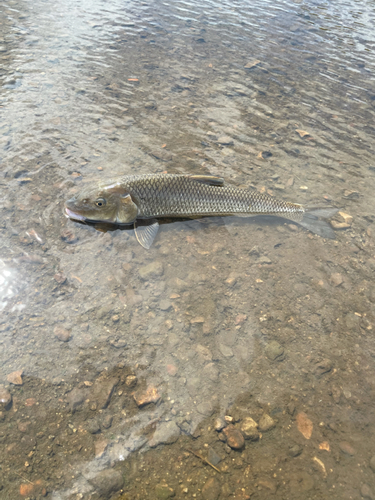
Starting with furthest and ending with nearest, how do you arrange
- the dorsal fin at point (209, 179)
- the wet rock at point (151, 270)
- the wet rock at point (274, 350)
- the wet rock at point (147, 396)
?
the dorsal fin at point (209, 179) → the wet rock at point (151, 270) → the wet rock at point (274, 350) → the wet rock at point (147, 396)

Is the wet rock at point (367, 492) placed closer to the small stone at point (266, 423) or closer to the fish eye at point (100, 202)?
the small stone at point (266, 423)

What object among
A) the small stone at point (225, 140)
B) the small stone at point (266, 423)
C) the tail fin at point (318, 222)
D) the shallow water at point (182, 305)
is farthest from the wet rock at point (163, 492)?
the small stone at point (225, 140)

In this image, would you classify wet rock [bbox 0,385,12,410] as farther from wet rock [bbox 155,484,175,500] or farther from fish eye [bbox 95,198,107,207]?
fish eye [bbox 95,198,107,207]

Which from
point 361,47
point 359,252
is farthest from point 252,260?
point 361,47

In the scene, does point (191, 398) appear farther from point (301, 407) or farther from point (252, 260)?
point (252, 260)

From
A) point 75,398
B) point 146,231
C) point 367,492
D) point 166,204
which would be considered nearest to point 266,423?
point 367,492

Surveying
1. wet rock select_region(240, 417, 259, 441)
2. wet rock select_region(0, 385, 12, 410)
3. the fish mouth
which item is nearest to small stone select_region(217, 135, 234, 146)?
the fish mouth
